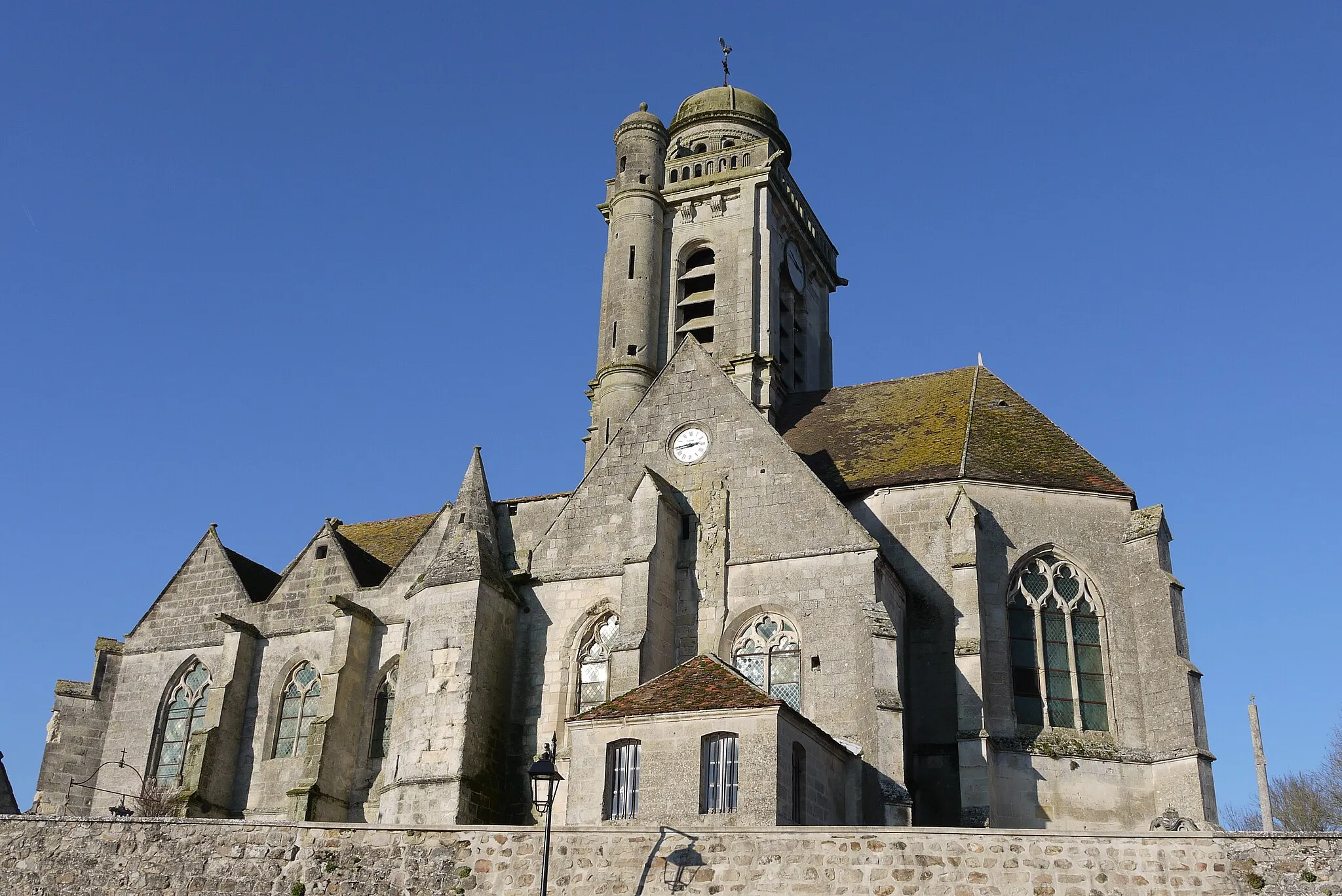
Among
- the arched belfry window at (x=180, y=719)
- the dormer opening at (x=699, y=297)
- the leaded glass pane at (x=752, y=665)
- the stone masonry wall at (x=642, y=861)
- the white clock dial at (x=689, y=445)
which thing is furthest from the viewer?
the dormer opening at (x=699, y=297)

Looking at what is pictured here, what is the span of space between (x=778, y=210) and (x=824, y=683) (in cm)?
1957

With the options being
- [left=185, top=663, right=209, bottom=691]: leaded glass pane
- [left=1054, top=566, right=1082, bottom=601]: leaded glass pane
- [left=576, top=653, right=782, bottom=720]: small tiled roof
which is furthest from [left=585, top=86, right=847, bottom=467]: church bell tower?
[left=576, top=653, right=782, bottom=720]: small tiled roof

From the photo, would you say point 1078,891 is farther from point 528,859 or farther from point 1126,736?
point 1126,736

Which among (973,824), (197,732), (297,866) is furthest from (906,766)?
(197,732)

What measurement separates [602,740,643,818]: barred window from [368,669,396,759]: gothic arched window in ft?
31.7

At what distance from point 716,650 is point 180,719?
1435 centimetres

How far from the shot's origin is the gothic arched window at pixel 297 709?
30438 mm

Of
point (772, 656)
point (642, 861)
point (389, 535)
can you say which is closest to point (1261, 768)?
point (772, 656)

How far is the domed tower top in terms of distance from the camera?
42.2 m

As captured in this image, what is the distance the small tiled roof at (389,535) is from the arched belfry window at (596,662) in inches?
343

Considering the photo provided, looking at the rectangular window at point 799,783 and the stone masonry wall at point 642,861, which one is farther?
the rectangular window at point 799,783

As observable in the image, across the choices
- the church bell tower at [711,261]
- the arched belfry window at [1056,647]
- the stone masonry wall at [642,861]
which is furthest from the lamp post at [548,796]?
the church bell tower at [711,261]

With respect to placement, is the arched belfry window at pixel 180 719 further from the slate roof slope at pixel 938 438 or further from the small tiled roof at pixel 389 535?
the slate roof slope at pixel 938 438

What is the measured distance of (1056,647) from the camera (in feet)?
88.5
